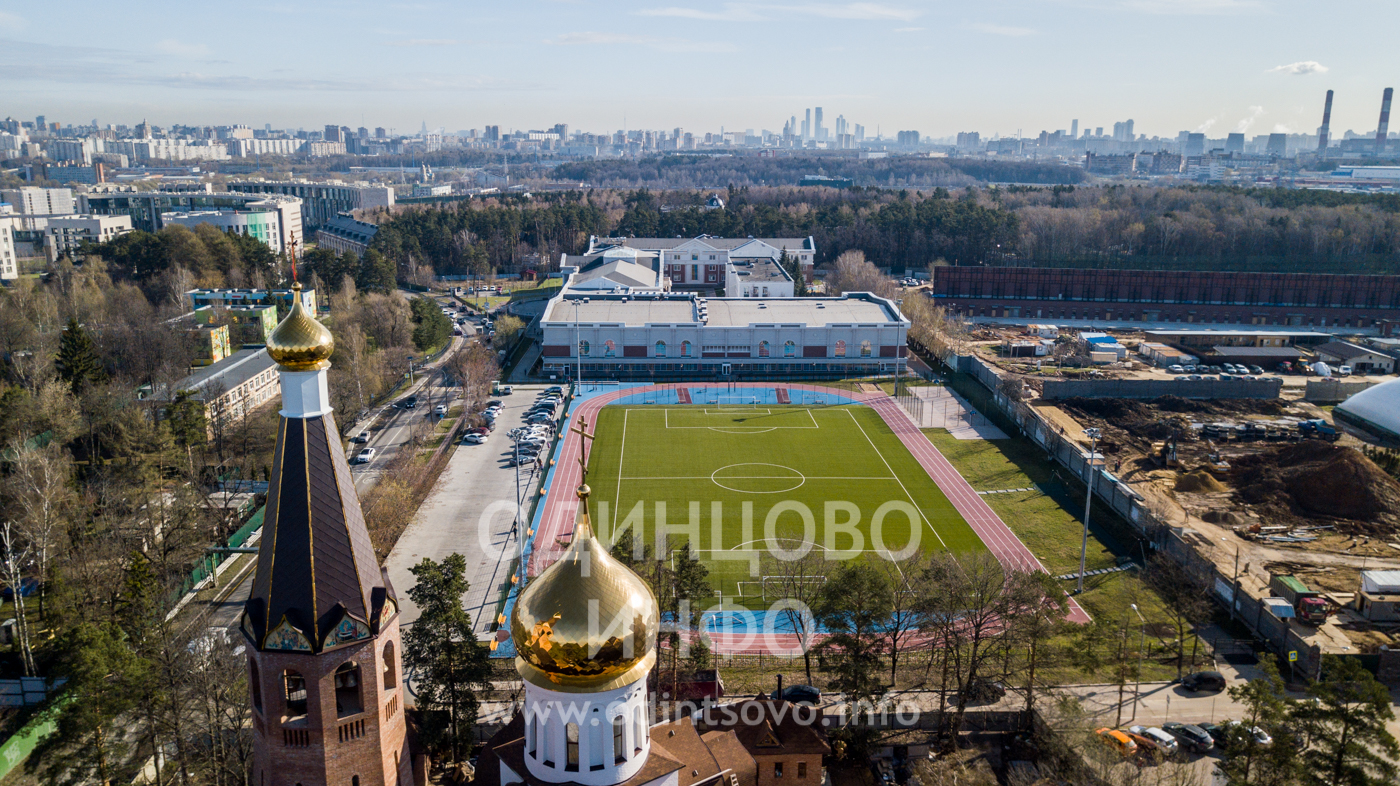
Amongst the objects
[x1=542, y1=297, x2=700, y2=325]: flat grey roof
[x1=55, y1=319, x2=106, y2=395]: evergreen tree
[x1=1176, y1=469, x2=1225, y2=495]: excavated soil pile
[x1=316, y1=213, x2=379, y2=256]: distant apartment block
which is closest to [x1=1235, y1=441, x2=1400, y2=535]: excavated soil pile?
[x1=1176, y1=469, x2=1225, y2=495]: excavated soil pile

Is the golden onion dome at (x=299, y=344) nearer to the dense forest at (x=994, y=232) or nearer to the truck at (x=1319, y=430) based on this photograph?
the truck at (x=1319, y=430)

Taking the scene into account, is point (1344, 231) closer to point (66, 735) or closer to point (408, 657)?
point (408, 657)

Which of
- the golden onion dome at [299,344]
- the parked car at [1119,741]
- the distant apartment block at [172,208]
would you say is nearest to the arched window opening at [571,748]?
the golden onion dome at [299,344]

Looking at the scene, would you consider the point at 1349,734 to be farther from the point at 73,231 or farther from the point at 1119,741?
the point at 73,231

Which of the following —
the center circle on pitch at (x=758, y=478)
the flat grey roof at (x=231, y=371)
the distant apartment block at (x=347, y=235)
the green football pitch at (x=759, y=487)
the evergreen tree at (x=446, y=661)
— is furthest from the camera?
the distant apartment block at (x=347, y=235)

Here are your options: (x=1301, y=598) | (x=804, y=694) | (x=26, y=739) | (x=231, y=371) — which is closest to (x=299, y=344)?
(x=804, y=694)
